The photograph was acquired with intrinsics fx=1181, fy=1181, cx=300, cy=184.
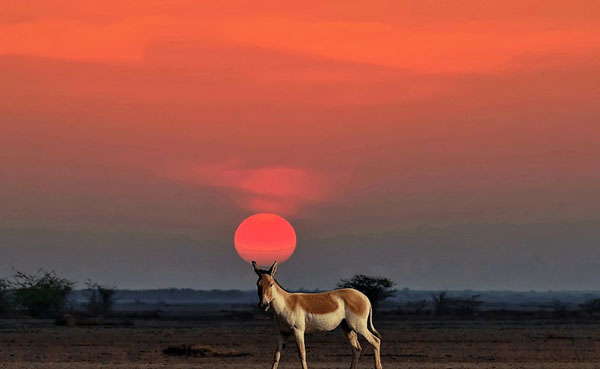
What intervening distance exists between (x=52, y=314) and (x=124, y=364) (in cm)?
6818

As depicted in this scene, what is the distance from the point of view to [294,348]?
50469 mm

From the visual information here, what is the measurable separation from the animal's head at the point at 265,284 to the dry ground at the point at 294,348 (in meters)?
10.3

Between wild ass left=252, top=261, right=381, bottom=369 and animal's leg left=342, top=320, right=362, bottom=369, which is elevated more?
wild ass left=252, top=261, right=381, bottom=369

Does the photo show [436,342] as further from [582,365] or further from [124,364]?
[124,364]

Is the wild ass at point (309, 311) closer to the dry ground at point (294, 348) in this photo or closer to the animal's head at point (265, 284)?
the animal's head at point (265, 284)

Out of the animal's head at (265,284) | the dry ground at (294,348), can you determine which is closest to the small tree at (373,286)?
the dry ground at (294,348)

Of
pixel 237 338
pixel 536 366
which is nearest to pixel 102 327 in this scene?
pixel 237 338

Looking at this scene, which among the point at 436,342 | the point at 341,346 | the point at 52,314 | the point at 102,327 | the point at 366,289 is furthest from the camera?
the point at 52,314

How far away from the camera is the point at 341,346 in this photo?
5144cm

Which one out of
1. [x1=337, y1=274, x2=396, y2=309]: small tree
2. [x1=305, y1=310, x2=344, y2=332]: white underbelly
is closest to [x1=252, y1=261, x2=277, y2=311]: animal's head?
[x1=305, y1=310, x2=344, y2=332]: white underbelly

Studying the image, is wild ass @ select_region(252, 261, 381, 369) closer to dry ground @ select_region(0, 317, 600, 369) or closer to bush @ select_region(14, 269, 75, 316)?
dry ground @ select_region(0, 317, 600, 369)

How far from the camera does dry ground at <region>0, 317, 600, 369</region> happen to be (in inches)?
1507

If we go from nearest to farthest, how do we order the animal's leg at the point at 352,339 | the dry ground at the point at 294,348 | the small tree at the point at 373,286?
1. the animal's leg at the point at 352,339
2. the dry ground at the point at 294,348
3. the small tree at the point at 373,286

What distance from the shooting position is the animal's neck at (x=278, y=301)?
25.1 metres
